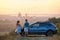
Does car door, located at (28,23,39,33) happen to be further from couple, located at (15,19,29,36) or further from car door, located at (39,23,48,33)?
couple, located at (15,19,29,36)

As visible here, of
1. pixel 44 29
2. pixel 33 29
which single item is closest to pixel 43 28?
pixel 44 29

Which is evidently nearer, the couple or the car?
the couple

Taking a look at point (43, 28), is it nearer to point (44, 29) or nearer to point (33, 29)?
point (44, 29)

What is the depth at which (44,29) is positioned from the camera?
60.7ft

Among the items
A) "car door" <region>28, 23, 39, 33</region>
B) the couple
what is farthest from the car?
the couple

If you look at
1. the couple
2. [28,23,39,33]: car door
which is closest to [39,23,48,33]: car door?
[28,23,39,33]: car door

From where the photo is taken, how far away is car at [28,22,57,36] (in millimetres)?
18433

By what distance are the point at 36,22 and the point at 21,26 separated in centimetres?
123

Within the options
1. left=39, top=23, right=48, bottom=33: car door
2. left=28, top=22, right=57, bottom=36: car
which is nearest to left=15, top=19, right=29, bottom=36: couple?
left=28, top=22, right=57, bottom=36: car

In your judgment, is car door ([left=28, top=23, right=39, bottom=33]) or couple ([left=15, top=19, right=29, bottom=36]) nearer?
couple ([left=15, top=19, right=29, bottom=36])

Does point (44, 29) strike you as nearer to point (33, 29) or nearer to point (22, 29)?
point (33, 29)

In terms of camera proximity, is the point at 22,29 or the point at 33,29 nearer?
the point at 33,29

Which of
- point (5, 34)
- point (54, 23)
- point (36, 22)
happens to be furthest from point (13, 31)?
point (54, 23)

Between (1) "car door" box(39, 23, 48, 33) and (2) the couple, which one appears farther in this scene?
(1) "car door" box(39, 23, 48, 33)
